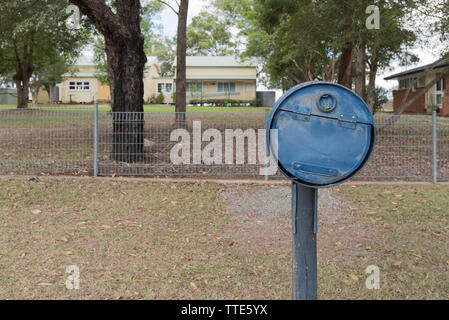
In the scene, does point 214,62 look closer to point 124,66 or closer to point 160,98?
point 160,98

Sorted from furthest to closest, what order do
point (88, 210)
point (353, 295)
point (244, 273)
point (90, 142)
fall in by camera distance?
point (90, 142) → point (88, 210) → point (244, 273) → point (353, 295)

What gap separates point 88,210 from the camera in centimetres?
600

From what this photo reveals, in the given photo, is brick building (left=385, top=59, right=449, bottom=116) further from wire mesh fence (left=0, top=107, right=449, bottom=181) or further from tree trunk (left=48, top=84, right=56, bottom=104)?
tree trunk (left=48, top=84, right=56, bottom=104)

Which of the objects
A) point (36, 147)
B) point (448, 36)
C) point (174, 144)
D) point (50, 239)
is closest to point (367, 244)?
point (50, 239)

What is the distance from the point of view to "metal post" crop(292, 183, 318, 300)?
8.66 ft

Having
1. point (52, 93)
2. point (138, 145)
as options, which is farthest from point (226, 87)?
point (138, 145)

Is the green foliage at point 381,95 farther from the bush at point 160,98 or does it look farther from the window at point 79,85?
the window at point 79,85

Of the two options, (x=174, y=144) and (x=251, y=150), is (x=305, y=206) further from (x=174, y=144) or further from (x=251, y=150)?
(x=251, y=150)

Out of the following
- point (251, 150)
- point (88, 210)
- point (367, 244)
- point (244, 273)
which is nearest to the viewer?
point (244, 273)

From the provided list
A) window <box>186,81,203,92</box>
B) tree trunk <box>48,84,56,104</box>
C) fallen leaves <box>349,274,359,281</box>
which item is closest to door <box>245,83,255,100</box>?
window <box>186,81,203,92</box>

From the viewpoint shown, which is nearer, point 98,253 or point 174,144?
point 98,253

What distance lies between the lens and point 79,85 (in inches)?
1880

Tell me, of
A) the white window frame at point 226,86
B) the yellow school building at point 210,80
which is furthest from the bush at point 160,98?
the white window frame at point 226,86

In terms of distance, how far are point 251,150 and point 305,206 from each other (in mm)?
6882
